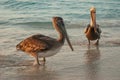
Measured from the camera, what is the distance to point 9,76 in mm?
6695

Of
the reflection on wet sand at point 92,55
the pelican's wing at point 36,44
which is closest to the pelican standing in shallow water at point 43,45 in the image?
the pelican's wing at point 36,44

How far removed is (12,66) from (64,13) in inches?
383

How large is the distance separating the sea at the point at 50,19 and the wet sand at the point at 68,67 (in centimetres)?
87

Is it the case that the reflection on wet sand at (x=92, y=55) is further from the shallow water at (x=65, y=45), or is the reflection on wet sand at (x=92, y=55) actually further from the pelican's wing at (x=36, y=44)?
the pelican's wing at (x=36, y=44)

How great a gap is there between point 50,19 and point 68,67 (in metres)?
8.08

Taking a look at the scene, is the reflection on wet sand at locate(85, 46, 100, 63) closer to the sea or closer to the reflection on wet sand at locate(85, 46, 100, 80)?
the reflection on wet sand at locate(85, 46, 100, 80)

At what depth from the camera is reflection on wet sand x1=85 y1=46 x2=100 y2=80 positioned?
266 inches

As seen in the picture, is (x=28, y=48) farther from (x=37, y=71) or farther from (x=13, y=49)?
(x=13, y=49)

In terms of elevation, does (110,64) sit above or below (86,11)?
above

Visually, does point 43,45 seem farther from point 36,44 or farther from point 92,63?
point 92,63

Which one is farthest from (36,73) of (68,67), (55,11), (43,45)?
(55,11)

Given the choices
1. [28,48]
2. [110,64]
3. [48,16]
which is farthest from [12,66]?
[48,16]

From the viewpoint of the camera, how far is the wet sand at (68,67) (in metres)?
6.70

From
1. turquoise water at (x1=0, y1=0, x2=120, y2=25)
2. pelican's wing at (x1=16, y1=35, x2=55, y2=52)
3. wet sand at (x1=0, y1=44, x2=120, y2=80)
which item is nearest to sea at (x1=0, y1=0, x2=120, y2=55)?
turquoise water at (x1=0, y1=0, x2=120, y2=25)
